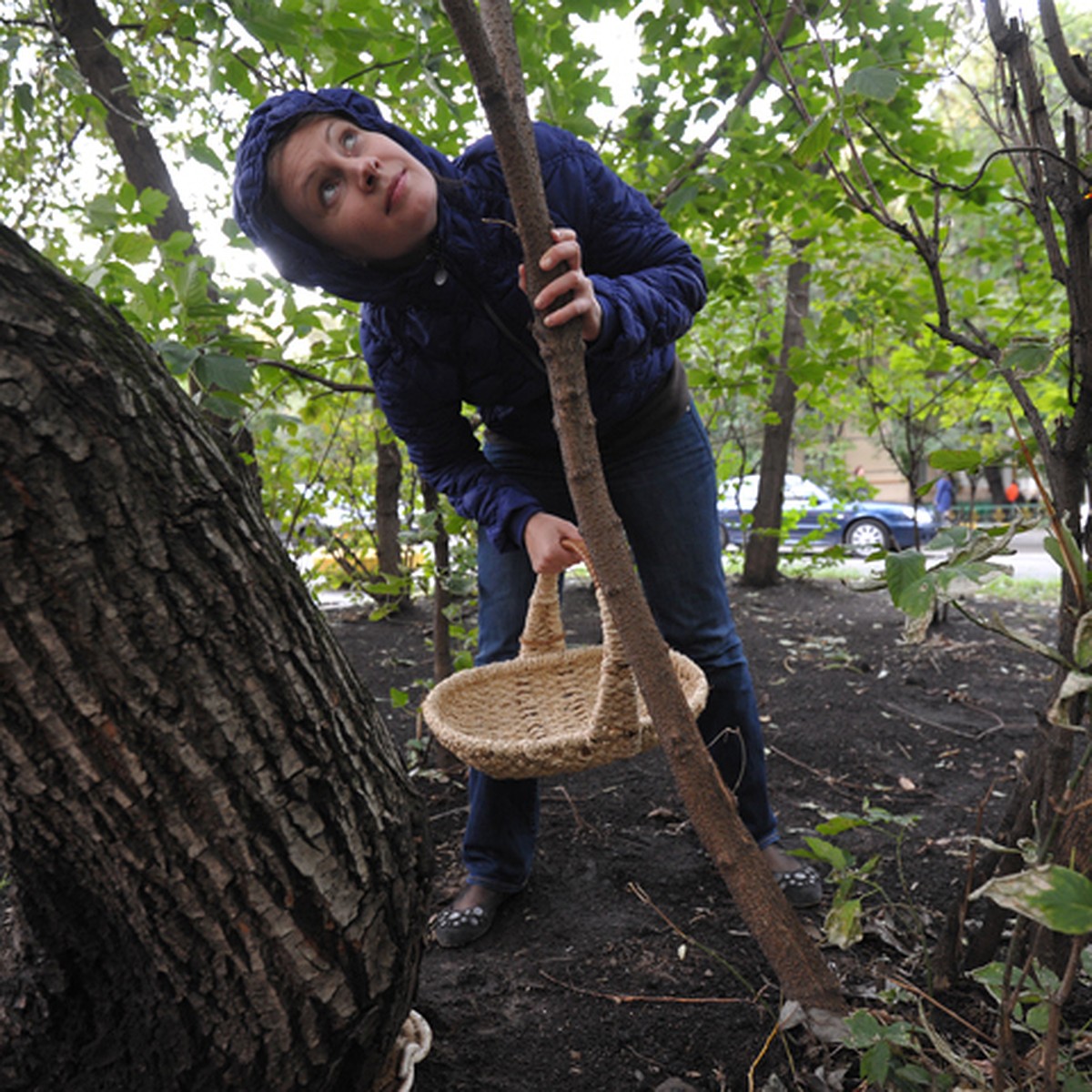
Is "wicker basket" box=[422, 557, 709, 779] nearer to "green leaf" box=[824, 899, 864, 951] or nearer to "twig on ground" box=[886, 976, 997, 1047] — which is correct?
"green leaf" box=[824, 899, 864, 951]

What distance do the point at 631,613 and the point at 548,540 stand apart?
0.58 meters

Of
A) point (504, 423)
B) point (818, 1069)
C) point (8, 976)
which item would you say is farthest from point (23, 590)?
point (818, 1069)

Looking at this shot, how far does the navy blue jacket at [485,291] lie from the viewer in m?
1.32

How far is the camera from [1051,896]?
62cm

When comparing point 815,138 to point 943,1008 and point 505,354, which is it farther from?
point 943,1008

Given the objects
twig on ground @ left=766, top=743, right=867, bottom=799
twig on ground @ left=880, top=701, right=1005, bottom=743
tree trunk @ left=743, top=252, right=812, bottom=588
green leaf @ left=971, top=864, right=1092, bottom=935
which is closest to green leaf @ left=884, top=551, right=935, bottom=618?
green leaf @ left=971, top=864, right=1092, bottom=935

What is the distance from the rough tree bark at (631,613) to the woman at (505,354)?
0.06 m

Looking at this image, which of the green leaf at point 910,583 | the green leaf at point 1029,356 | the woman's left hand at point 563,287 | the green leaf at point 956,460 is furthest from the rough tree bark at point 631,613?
the green leaf at point 1029,356

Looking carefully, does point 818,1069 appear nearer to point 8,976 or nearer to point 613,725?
point 613,725

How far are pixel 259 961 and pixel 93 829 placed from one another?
249 millimetres

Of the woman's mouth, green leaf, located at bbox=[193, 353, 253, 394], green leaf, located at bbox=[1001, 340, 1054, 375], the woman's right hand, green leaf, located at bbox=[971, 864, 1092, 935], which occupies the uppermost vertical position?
the woman's mouth

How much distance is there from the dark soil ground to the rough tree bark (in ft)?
0.54

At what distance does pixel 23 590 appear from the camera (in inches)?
30.4

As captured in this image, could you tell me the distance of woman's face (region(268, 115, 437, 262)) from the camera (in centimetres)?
128
